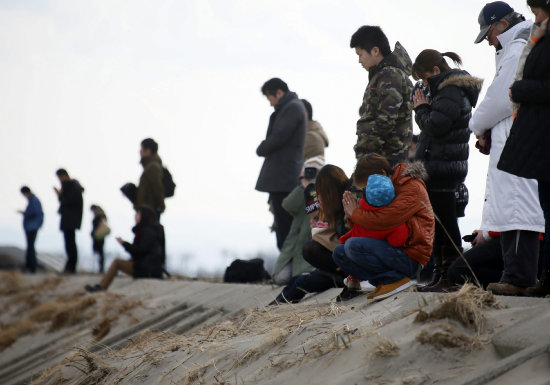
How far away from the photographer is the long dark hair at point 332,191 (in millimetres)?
6945

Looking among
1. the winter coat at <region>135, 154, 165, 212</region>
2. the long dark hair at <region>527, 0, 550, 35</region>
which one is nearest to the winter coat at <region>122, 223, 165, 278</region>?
the winter coat at <region>135, 154, 165, 212</region>

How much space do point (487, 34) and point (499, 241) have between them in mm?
1393

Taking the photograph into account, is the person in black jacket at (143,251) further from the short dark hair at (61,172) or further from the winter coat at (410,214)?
the winter coat at (410,214)

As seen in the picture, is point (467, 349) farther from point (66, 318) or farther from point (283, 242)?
point (66, 318)

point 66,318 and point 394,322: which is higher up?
point 394,322

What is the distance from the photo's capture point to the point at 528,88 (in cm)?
461

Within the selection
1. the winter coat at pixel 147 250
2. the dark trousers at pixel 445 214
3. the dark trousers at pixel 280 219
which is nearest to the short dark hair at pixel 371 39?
the dark trousers at pixel 445 214

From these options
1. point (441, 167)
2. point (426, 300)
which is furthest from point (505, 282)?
point (441, 167)

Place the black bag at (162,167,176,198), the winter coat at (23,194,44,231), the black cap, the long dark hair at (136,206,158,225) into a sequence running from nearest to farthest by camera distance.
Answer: the black cap → the long dark hair at (136,206,158,225) → the black bag at (162,167,176,198) → the winter coat at (23,194,44,231)

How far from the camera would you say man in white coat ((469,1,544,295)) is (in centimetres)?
505

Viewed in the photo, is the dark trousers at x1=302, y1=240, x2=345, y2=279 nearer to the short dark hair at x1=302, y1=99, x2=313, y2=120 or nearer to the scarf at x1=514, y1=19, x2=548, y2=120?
the scarf at x1=514, y1=19, x2=548, y2=120

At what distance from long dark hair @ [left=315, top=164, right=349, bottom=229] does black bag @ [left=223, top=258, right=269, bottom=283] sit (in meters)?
3.89

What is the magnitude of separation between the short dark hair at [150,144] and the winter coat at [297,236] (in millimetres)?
5329

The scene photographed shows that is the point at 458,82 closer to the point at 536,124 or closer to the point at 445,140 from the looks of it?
the point at 445,140
